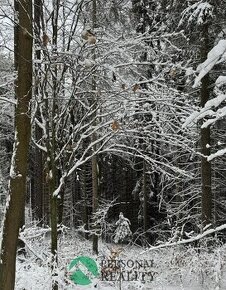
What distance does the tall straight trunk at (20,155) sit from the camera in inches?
248

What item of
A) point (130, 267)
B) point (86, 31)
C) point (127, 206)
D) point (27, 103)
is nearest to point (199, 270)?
point (130, 267)

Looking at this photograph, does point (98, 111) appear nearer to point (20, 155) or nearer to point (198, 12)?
point (198, 12)

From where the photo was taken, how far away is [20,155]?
253 inches

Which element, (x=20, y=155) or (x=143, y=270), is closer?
(x=20, y=155)

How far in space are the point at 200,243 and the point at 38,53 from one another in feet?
18.4
